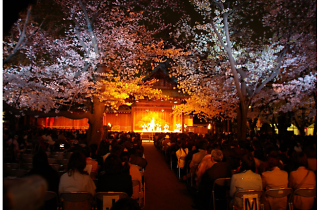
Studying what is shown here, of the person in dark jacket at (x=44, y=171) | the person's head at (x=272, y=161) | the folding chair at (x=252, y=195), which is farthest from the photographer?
the person's head at (x=272, y=161)

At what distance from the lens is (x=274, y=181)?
405 centimetres

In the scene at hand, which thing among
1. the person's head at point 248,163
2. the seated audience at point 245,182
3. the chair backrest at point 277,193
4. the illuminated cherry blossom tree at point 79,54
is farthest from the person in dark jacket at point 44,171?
the illuminated cherry blossom tree at point 79,54

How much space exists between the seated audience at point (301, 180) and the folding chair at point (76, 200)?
3.27 metres

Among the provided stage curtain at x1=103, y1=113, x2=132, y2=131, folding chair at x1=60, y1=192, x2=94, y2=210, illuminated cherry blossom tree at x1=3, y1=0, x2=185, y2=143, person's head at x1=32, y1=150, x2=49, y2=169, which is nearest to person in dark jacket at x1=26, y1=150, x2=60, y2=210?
person's head at x1=32, y1=150, x2=49, y2=169

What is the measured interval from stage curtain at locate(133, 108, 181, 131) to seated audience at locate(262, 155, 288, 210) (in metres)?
25.5

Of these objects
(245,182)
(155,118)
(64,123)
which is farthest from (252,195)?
(64,123)

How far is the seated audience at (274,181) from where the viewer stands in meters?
3.82

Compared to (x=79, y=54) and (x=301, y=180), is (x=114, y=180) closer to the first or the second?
(x=301, y=180)

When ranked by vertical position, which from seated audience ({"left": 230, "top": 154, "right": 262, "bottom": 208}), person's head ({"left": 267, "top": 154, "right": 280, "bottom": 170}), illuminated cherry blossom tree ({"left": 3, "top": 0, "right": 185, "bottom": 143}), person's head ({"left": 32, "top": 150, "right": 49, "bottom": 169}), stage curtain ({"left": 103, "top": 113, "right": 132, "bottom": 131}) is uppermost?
illuminated cherry blossom tree ({"left": 3, "top": 0, "right": 185, "bottom": 143})

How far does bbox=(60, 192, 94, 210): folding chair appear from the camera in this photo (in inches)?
130

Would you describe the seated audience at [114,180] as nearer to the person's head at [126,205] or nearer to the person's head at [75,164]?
the person's head at [75,164]

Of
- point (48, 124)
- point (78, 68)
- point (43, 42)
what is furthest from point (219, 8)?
point (48, 124)

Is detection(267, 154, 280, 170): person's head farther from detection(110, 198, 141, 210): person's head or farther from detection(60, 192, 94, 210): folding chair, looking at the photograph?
detection(110, 198, 141, 210): person's head

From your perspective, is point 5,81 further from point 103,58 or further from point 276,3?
point 276,3
